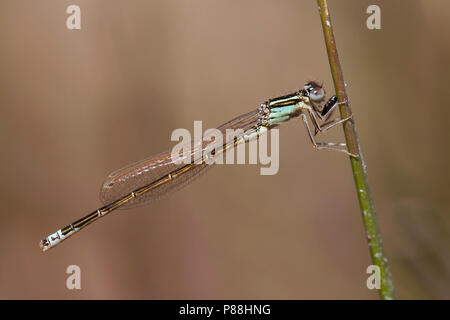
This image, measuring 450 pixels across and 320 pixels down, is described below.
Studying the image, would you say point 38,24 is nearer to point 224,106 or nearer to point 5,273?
point 224,106

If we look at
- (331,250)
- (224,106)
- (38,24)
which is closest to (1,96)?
(38,24)

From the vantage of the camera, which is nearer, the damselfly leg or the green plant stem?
the green plant stem

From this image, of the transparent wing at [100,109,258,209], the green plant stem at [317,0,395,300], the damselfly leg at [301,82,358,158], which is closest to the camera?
the green plant stem at [317,0,395,300]

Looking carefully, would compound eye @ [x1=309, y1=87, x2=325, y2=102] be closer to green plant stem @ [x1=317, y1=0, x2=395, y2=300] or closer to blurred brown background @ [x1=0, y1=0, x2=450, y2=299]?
blurred brown background @ [x1=0, y1=0, x2=450, y2=299]

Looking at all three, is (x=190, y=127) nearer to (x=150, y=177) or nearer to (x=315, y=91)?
(x=150, y=177)

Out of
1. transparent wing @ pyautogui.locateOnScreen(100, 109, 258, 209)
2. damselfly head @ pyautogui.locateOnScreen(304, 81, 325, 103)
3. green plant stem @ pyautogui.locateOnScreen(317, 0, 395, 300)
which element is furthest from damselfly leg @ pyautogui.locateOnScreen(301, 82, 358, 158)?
green plant stem @ pyautogui.locateOnScreen(317, 0, 395, 300)
